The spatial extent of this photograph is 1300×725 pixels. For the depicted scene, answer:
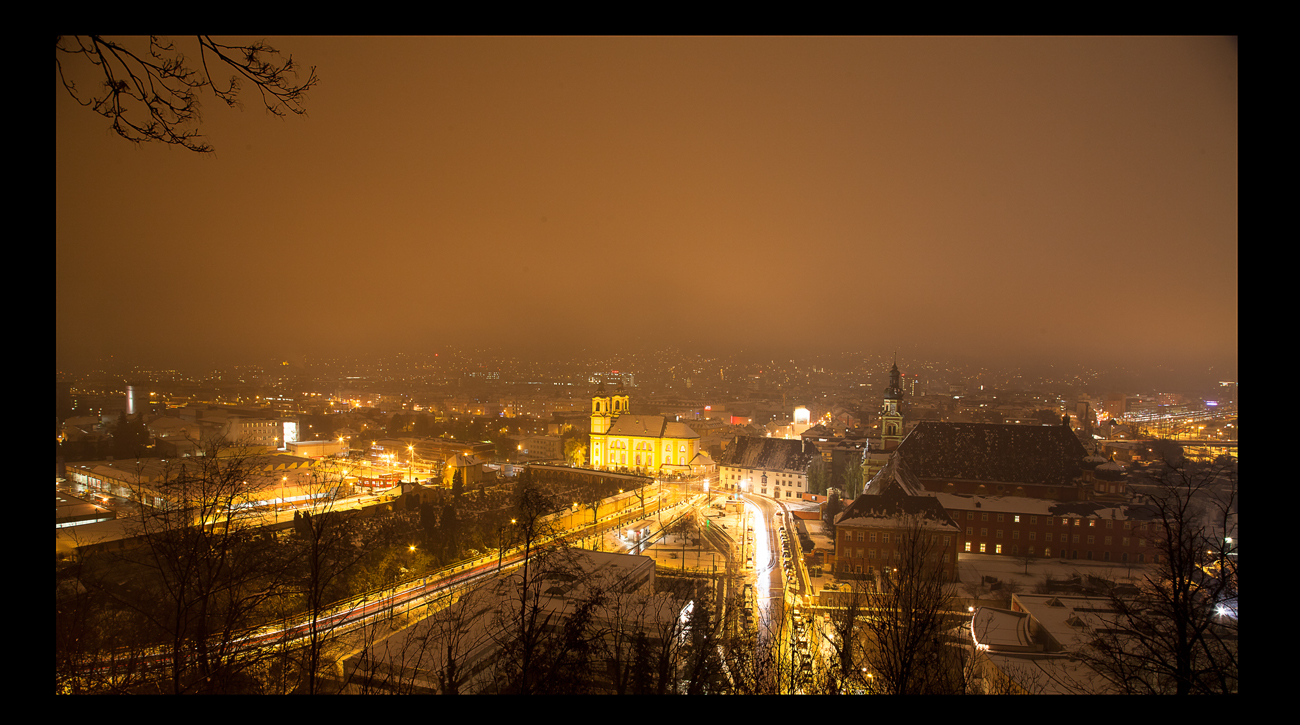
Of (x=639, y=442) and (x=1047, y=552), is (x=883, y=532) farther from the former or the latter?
(x=639, y=442)

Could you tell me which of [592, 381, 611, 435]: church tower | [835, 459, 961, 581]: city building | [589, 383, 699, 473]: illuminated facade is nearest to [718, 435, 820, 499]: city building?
[589, 383, 699, 473]: illuminated facade

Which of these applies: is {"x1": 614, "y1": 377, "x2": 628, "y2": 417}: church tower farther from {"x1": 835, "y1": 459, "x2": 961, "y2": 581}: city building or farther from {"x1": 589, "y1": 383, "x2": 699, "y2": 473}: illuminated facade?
{"x1": 835, "y1": 459, "x2": 961, "y2": 581}: city building

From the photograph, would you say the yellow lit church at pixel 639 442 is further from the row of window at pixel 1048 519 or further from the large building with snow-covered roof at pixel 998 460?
the row of window at pixel 1048 519

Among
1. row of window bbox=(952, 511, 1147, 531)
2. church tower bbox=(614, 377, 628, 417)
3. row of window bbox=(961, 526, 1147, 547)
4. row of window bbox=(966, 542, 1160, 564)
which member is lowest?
row of window bbox=(966, 542, 1160, 564)

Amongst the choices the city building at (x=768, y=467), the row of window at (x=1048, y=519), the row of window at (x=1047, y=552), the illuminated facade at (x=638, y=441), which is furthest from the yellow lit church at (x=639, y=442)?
the row of window at (x=1047, y=552)
